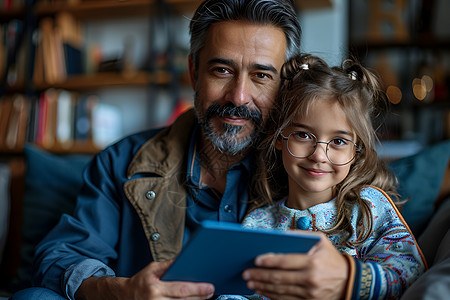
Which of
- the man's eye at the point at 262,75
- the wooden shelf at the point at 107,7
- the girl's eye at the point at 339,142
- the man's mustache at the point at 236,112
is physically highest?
the wooden shelf at the point at 107,7

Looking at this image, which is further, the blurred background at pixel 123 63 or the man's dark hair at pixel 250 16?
the blurred background at pixel 123 63

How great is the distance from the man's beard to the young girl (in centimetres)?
6

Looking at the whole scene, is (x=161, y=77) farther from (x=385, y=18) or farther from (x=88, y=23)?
(x=385, y=18)

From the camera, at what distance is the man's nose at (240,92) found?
3.91 feet

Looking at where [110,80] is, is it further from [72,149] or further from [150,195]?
[150,195]

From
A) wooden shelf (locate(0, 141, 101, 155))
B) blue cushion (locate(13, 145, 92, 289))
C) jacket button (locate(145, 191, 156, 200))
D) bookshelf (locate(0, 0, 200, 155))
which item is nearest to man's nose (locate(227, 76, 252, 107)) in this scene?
jacket button (locate(145, 191, 156, 200))

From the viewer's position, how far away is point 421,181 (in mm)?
1260

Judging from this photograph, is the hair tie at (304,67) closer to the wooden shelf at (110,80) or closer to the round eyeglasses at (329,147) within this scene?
the round eyeglasses at (329,147)

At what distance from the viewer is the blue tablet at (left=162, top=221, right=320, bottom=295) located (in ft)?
2.23

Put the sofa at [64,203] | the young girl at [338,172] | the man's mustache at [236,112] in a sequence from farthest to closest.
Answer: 1. the man's mustache at [236,112]
2. the sofa at [64,203]
3. the young girl at [338,172]

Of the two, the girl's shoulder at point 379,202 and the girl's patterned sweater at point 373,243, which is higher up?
the girl's shoulder at point 379,202

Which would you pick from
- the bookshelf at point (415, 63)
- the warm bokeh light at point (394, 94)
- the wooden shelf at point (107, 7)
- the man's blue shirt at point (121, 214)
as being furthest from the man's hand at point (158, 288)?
the warm bokeh light at point (394, 94)

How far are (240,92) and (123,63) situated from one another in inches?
73.6

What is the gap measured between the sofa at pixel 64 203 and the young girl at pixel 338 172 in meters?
0.11
